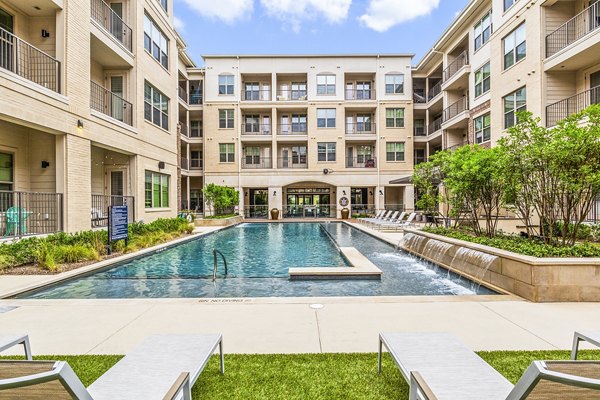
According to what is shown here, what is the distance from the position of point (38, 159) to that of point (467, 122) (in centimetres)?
→ 2422

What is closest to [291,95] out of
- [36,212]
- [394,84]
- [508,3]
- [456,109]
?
[394,84]

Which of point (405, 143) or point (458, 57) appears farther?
point (405, 143)

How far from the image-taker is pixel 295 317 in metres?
5.08

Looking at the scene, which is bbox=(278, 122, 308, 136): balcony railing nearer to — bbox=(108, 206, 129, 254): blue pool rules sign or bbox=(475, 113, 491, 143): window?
bbox=(475, 113, 491, 143): window

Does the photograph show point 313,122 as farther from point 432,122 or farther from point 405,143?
point 432,122

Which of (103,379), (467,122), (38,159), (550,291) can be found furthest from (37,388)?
(467,122)

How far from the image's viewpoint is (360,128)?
32.9m

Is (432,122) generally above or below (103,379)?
above

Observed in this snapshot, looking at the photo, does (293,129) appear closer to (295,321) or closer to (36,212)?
(36,212)

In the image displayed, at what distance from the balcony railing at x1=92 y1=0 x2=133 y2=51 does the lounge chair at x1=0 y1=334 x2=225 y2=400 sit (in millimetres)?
14538

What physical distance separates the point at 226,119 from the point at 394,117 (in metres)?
15.0

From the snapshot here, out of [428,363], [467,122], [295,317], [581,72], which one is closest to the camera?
[428,363]

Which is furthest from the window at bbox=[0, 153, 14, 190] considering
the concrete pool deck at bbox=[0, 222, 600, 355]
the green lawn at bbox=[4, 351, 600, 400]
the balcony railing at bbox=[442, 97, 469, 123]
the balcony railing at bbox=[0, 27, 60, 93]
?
the balcony railing at bbox=[442, 97, 469, 123]

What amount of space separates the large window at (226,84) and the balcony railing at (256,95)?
1248 millimetres
